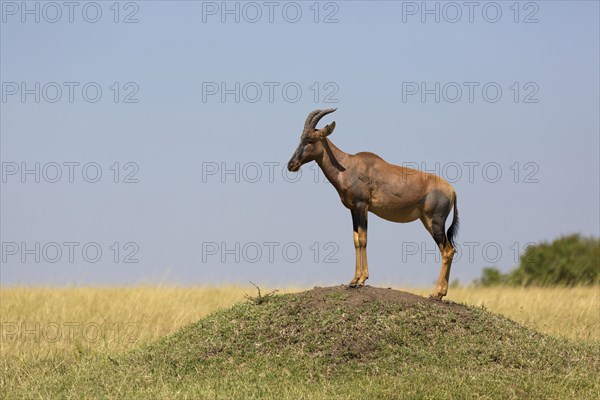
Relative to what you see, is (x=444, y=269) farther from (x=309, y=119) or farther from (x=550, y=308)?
(x=550, y=308)

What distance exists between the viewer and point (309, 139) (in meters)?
13.2

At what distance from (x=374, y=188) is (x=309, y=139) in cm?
127

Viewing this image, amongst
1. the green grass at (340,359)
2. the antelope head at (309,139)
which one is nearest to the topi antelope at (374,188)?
the antelope head at (309,139)

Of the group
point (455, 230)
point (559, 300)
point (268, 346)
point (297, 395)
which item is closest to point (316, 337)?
point (268, 346)

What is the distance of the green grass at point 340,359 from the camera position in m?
10.9

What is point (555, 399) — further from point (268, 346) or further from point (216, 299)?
point (216, 299)

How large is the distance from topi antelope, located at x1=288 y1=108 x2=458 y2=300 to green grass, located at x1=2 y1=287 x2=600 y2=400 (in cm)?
88

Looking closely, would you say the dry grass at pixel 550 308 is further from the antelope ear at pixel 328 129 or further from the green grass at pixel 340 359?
the antelope ear at pixel 328 129

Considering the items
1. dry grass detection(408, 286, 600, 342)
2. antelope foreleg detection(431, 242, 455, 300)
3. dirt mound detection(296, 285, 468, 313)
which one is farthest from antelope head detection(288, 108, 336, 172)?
dry grass detection(408, 286, 600, 342)

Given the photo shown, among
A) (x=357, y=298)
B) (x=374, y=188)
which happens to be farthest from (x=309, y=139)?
(x=357, y=298)

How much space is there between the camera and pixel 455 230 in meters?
13.6

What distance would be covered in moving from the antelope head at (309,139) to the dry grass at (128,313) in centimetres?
493

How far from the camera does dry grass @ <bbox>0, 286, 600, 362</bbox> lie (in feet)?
52.8

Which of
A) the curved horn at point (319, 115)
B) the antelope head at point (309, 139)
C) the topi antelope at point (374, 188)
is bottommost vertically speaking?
the topi antelope at point (374, 188)
